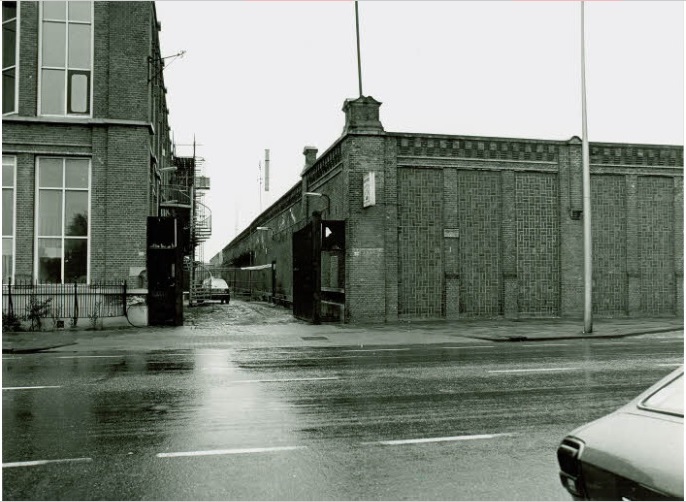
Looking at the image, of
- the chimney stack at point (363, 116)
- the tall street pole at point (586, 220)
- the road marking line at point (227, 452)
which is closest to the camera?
the road marking line at point (227, 452)

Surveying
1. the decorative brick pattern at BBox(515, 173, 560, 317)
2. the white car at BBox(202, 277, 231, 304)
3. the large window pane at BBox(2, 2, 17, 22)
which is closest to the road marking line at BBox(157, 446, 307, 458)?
the decorative brick pattern at BBox(515, 173, 560, 317)

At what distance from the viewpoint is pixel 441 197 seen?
2450cm

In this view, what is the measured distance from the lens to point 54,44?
867 inches

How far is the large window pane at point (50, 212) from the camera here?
21.8 meters

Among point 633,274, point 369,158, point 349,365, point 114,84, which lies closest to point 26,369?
point 349,365

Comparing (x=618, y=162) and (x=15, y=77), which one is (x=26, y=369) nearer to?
(x=15, y=77)

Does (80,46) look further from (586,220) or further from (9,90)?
(586,220)

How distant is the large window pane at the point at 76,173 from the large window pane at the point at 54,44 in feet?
10.9

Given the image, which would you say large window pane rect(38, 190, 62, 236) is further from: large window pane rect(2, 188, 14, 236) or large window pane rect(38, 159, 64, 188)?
large window pane rect(2, 188, 14, 236)

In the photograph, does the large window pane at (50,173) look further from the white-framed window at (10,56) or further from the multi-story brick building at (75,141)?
the white-framed window at (10,56)

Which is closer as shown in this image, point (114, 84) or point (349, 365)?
point (349, 365)

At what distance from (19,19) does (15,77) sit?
76.4 inches

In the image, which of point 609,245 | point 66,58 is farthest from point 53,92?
point 609,245

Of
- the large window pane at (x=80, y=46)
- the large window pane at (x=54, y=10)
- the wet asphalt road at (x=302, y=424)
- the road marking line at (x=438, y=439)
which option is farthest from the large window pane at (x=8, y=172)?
the road marking line at (x=438, y=439)
